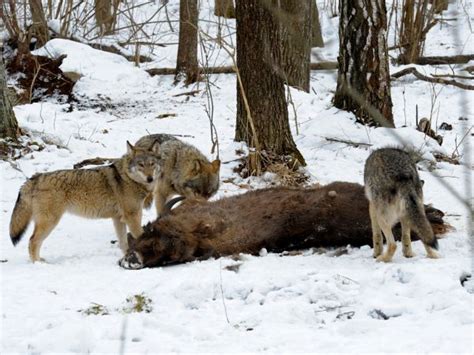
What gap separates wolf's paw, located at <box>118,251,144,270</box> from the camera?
6422 millimetres

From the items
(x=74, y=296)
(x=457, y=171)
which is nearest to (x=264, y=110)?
(x=457, y=171)

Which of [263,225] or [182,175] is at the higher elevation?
[182,175]

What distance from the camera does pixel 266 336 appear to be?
4629 mm

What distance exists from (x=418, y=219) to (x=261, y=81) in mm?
4552

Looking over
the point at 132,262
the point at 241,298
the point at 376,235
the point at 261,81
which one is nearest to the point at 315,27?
the point at 261,81

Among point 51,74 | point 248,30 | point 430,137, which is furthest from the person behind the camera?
point 51,74

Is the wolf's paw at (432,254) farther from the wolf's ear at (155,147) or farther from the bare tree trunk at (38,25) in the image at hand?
the bare tree trunk at (38,25)

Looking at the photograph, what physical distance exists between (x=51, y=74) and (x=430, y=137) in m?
9.03

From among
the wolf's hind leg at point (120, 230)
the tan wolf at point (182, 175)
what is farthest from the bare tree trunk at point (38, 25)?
the wolf's hind leg at point (120, 230)

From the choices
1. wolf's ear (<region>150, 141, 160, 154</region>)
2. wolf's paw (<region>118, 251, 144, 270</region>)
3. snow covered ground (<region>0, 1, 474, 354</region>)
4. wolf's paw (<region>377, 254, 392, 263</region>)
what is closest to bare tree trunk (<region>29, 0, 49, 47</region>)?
snow covered ground (<region>0, 1, 474, 354</region>)

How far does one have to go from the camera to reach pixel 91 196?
24.6ft

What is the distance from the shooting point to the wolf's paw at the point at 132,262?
6.42 meters

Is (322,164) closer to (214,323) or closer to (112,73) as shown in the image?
(214,323)

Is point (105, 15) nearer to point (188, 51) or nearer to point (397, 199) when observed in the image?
point (188, 51)
